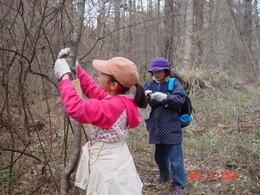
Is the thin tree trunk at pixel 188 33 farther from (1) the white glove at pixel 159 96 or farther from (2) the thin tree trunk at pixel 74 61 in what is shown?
(2) the thin tree trunk at pixel 74 61

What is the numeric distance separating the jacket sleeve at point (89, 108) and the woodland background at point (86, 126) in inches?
19.6

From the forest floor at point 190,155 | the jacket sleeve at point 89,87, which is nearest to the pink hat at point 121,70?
the jacket sleeve at point 89,87

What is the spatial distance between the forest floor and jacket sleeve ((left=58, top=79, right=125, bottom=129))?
103 centimetres

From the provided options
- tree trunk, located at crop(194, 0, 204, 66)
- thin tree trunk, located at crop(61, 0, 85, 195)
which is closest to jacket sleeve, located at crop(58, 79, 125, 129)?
thin tree trunk, located at crop(61, 0, 85, 195)

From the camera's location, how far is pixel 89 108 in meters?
2.19

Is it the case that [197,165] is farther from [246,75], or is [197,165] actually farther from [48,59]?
[246,75]

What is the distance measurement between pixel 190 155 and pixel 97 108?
11.4 feet

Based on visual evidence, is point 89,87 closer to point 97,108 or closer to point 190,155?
point 97,108

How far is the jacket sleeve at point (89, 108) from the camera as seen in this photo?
2.15 m

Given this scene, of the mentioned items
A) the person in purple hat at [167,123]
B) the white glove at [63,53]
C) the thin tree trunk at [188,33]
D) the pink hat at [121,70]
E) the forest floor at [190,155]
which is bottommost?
the forest floor at [190,155]

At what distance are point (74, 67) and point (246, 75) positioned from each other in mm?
12685

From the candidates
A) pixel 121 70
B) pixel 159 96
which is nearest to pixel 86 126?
pixel 159 96

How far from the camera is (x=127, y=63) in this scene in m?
2.39

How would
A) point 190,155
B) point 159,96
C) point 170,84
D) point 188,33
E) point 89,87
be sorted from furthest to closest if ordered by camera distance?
point 188,33
point 190,155
point 170,84
point 159,96
point 89,87
